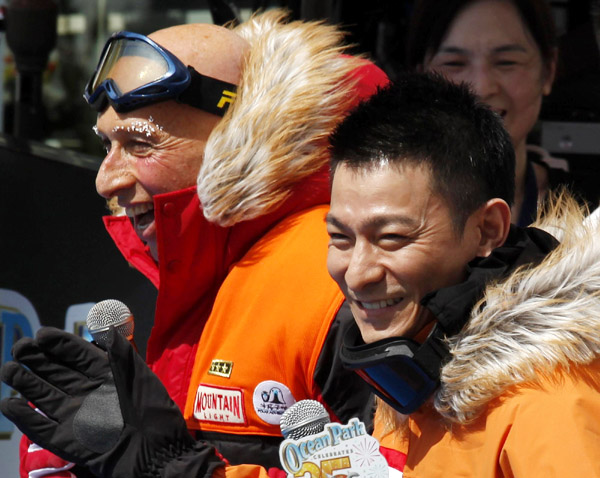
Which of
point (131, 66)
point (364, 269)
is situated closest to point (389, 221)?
point (364, 269)

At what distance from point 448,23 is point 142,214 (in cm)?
108

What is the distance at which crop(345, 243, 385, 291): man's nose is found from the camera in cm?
151

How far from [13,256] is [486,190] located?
228cm

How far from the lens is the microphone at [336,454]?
140cm

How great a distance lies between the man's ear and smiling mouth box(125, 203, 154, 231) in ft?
2.93

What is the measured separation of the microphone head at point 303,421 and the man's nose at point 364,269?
0.22 meters

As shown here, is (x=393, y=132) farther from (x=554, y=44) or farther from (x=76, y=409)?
(x=554, y=44)

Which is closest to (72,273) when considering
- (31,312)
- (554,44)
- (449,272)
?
(31,312)

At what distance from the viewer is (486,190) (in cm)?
155

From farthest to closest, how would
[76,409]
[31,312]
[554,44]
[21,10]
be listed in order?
[21,10] → [31,312] → [554,44] → [76,409]

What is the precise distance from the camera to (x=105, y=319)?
1937 millimetres

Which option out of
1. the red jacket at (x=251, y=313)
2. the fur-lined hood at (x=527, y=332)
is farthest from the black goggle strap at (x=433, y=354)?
the red jacket at (x=251, y=313)

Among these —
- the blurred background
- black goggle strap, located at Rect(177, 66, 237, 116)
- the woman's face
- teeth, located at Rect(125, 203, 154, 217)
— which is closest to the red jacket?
teeth, located at Rect(125, 203, 154, 217)

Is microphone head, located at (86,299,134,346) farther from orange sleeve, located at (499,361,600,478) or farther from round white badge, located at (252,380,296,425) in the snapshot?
orange sleeve, located at (499,361,600,478)
